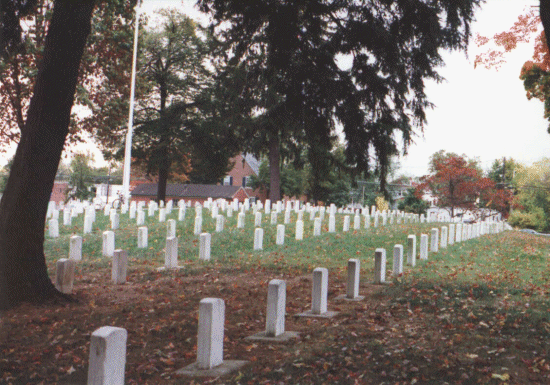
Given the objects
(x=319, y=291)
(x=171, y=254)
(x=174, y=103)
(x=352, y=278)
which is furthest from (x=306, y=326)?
(x=174, y=103)

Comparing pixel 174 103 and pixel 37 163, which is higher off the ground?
pixel 174 103

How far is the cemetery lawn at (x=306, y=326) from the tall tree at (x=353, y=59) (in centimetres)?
276

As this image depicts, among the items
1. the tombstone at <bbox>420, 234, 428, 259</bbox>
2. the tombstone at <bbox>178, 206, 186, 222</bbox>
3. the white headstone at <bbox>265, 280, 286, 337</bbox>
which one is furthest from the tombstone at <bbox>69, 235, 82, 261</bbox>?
the tombstone at <bbox>178, 206, 186, 222</bbox>

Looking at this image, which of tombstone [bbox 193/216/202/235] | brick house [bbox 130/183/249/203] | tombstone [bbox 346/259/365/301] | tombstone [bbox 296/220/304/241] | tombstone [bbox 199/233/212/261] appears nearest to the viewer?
tombstone [bbox 346/259/365/301]

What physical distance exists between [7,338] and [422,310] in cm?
563

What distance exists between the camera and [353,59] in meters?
8.91

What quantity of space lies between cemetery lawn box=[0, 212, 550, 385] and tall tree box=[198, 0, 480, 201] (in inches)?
108

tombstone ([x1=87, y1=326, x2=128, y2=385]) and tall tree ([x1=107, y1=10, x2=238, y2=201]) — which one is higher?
tall tree ([x1=107, y1=10, x2=238, y2=201])

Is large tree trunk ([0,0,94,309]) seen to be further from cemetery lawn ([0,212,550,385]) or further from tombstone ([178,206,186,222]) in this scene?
tombstone ([178,206,186,222])

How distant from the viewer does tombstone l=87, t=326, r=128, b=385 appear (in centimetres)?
388

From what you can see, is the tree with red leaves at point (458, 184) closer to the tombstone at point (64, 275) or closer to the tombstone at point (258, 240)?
the tombstone at point (258, 240)

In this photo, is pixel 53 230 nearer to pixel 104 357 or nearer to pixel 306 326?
pixel 306 326

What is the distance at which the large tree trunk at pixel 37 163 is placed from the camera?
8.10m

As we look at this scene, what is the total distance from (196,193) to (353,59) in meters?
60.1
